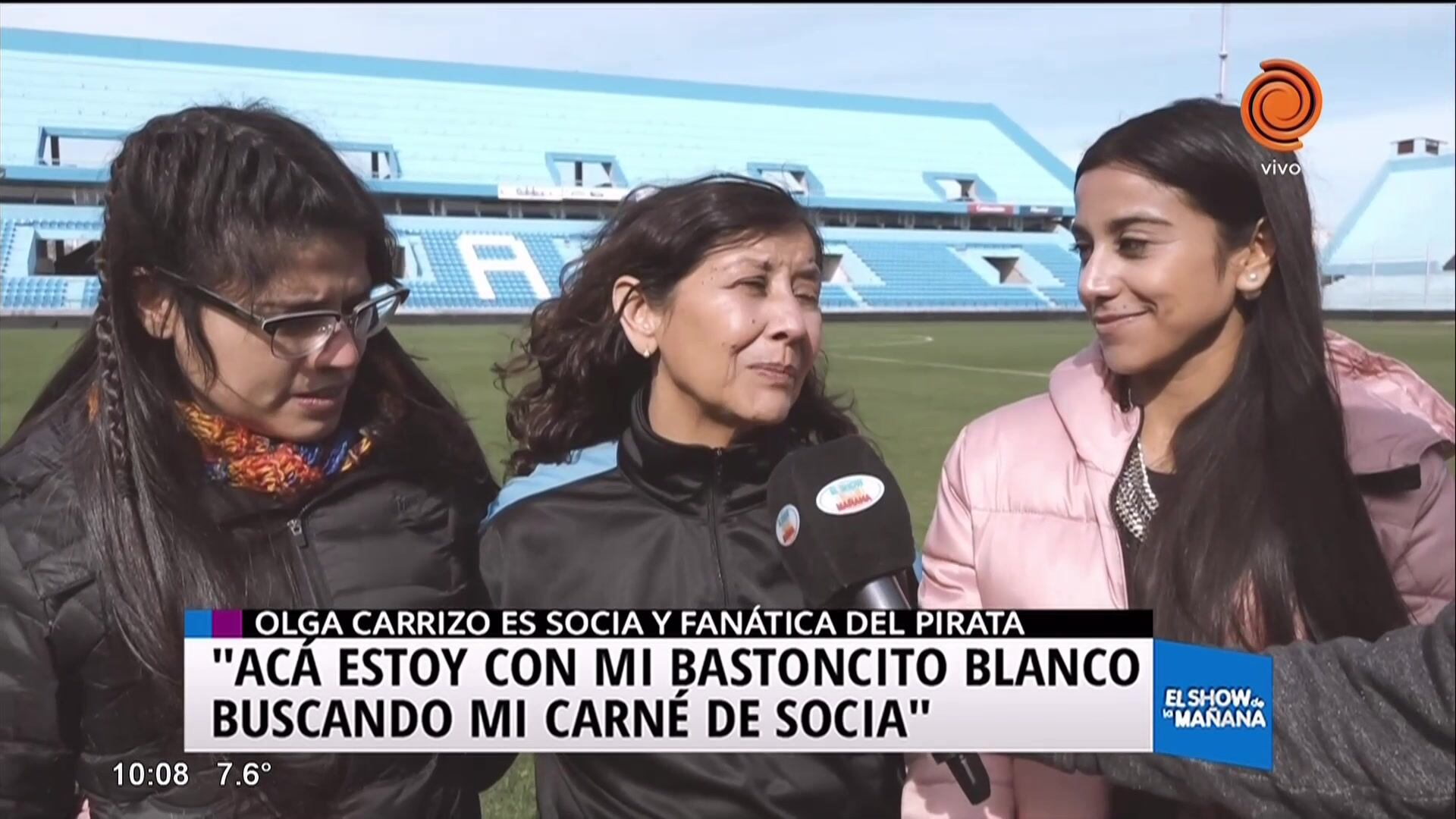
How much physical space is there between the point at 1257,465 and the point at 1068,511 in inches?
7.3

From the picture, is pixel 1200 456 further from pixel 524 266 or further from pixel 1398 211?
pixel 524 266

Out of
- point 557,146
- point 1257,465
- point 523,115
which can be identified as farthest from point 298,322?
point 1257,465

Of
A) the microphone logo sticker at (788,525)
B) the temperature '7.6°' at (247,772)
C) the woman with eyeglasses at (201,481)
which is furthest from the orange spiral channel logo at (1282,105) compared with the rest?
the temperature '7.6°' at (247,772)

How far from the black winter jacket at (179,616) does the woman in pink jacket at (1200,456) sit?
53 cm

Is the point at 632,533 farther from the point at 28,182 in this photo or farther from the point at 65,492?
the point at 28,182

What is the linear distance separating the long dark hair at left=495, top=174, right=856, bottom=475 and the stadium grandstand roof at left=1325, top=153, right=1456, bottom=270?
575mm

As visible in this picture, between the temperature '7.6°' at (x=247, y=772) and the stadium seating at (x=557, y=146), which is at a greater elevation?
the stadium seating at (x=557, y=146)

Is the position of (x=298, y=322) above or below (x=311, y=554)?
above

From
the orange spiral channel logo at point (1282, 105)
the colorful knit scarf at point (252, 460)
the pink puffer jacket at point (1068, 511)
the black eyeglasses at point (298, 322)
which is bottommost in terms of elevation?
the pink puffer jacket at point (1068, 511)

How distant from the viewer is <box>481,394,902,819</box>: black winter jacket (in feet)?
3.46

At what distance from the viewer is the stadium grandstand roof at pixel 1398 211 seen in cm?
120

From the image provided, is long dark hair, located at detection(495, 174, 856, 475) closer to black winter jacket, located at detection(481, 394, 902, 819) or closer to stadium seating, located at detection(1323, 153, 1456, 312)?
black winter jacket, located at detection(481, 394, 902, 819)

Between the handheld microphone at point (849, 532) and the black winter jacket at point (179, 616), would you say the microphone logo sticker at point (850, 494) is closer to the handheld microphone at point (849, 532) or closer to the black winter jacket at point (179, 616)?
the handheld microphone at point (849, 532)

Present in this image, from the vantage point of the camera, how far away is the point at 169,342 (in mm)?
992
